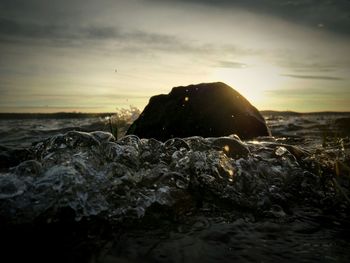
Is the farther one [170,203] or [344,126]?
[344,126]

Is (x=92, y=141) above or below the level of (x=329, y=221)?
above

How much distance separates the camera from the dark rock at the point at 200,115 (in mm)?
6863

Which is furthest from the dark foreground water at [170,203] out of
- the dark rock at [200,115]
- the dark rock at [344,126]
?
the dark rock at [344,126]

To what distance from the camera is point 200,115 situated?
7.00 m

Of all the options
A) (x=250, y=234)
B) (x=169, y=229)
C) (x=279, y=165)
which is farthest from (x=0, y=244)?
(x=279, y=165)

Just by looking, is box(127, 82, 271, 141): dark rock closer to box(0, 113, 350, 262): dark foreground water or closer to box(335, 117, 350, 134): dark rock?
box(0, 113, 350, 262): dark foreground water

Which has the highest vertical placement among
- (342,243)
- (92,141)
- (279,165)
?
(92,141)

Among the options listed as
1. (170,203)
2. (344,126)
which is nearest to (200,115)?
(170,203)

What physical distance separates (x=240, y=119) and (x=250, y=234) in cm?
483

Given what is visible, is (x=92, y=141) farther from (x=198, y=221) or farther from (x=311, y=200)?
(x=311, y=200)

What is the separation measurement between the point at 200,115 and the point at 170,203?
4031 mm

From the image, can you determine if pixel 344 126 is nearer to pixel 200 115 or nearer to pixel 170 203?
pixel 200 115

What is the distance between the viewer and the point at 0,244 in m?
2.32

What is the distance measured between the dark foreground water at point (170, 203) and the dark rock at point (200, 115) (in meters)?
2.29
